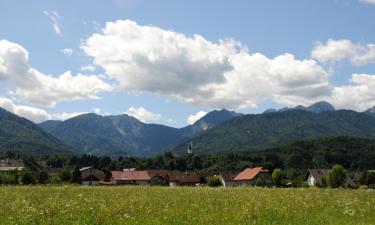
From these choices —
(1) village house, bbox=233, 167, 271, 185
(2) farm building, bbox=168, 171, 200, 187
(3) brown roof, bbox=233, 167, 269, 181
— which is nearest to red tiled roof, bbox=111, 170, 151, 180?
(2) farm building, bbox=168, 171, 200, 187

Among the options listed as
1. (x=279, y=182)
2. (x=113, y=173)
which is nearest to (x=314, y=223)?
(x=279, y=182)

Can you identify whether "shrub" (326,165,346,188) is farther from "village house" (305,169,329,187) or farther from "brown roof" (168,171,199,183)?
"brown roof" (168,171,199,183)

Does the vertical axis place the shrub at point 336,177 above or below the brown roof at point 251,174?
below

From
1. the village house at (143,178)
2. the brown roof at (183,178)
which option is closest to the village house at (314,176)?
the village house at (143,178)

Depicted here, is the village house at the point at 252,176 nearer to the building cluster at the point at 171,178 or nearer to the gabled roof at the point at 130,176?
the building cluster at the point at 171,178

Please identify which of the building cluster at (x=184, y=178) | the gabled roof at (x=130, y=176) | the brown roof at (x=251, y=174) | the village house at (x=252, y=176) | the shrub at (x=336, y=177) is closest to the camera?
the shrub at (x=336, y=177)

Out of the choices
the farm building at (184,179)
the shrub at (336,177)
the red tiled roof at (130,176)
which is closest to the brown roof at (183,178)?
the farm building at (184,179)

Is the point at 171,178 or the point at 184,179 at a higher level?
the point at 171,178

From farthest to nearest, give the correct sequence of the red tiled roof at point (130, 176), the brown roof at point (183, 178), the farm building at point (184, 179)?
1. the brown roof at point (183, 178)
2. the farm building at point (184, 179)
3. the red tiled roof at point (130, 176)

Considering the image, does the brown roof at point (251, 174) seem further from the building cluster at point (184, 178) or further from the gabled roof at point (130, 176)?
the gabled roof at point (130, 176)

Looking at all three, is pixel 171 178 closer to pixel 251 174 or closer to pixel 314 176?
pixel 251 174

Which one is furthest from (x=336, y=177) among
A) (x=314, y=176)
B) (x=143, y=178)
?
(x=143, y=178)

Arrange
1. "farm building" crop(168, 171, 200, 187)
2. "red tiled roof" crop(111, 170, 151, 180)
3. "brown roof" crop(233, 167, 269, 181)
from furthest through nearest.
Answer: "farm building" crop(168, 171, 200, 187)
"red tiled roof" crop(111, 170, 151, 180)
"brown roof" crop(233, 167, 269, 181)

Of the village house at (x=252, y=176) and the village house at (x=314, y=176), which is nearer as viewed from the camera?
the village house at (x=314, y=176)
